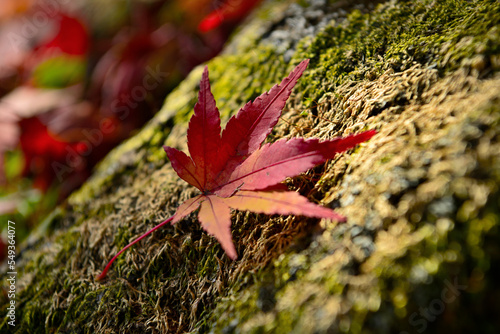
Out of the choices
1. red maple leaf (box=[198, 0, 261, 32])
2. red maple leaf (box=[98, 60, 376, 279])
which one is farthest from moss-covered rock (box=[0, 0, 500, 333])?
red maple leaf (box=[198, 0, 261, 32])

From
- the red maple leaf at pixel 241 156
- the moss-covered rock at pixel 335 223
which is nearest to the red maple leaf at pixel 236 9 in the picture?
the moss-covered rock at pixel 335 223

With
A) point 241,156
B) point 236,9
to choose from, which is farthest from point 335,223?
point 236,9

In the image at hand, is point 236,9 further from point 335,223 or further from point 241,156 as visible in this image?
point 335,223

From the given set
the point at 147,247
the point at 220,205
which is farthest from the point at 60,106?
the point at 220,205

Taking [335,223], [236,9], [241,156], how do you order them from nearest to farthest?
[335,223] < [241,156] < [236,9]

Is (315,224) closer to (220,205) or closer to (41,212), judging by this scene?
(220,205)

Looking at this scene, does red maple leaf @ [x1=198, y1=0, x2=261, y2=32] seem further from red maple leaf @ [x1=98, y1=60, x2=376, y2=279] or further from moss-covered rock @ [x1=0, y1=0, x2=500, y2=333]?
red maple leaf @ [x1=98, y1=60, x2=376, y2=279]
